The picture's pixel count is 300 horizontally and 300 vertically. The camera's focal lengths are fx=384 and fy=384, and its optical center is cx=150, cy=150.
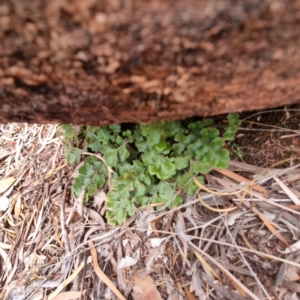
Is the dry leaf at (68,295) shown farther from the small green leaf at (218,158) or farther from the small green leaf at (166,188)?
the small green leaf at (218,158)

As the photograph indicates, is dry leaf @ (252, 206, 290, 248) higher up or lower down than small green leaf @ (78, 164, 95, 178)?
lower down

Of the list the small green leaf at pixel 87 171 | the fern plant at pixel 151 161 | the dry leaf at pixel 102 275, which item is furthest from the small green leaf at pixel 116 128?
the dry leaf at pixel 102 275

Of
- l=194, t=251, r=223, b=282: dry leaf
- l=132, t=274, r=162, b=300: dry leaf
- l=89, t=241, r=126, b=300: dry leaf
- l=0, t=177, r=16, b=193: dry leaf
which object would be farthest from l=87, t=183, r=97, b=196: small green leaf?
l=0, t=177, r=16, b=193: dry leaf

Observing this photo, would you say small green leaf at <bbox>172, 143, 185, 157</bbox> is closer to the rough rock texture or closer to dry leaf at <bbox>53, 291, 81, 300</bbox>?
the rough rock texture

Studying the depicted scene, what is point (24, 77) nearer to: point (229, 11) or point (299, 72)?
point (229, 11)

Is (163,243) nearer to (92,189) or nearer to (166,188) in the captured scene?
(166,188)

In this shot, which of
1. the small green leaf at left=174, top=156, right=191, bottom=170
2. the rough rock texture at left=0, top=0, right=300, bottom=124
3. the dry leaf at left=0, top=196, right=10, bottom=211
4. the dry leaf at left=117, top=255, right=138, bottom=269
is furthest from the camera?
the dry leaf at left=0, top=196, right=10, bottom=211

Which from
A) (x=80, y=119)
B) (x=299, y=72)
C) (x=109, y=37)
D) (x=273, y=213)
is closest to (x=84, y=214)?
(x=80, y=119)
